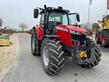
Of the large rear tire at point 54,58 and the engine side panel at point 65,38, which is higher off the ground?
the engine side panel at point 65,38

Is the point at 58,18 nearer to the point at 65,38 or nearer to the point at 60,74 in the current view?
the point at 65,38

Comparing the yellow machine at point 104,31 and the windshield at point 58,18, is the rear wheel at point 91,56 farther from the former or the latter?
the yellow machine at point 104,31

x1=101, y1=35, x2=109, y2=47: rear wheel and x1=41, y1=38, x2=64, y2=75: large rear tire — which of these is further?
x1=101, y1=35, x2=109, y2=47: rear wheel

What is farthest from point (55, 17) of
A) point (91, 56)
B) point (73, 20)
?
point (91, 56)

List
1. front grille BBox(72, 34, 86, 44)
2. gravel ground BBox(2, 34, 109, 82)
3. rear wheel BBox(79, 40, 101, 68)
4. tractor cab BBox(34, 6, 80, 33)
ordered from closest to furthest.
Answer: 1. gravel ground BBox(2, 34, 109, 82)
2. rear wheel BBox(79, 40, 101, 68)
3. front grille BBox(72, 34, 86, 44)
4. tractor cab BBox(34, 6, 80, 33)

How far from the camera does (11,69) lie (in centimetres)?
993

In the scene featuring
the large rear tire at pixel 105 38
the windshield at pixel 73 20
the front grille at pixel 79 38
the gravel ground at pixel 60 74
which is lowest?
the gravel ground at pixel 60 74

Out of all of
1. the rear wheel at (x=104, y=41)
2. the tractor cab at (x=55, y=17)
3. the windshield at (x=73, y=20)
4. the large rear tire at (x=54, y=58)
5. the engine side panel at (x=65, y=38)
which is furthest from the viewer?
the rear wheel at (x=104, y=41)

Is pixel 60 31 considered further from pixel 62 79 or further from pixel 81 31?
pixel 62 79

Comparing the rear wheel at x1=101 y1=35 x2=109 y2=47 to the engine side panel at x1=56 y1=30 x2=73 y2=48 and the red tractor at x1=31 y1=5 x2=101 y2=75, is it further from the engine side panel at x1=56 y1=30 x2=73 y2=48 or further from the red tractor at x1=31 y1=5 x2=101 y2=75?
the engine side panel at x1=56 y1=30 x2=73 y2=48

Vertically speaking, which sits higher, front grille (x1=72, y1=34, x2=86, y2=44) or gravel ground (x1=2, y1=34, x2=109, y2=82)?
front grille (x1=72, y1=34, x2=86, y2=44)

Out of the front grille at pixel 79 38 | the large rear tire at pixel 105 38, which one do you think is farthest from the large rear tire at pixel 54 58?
the large rear tire at pixel 105 38

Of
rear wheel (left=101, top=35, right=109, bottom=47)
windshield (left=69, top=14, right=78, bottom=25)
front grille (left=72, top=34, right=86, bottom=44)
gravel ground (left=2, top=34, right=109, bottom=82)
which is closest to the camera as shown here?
gravel ground (left=2, top=34, right=109, bottom=82)

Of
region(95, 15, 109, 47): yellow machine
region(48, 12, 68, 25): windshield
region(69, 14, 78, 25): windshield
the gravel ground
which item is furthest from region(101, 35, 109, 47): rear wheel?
the gravel ground
